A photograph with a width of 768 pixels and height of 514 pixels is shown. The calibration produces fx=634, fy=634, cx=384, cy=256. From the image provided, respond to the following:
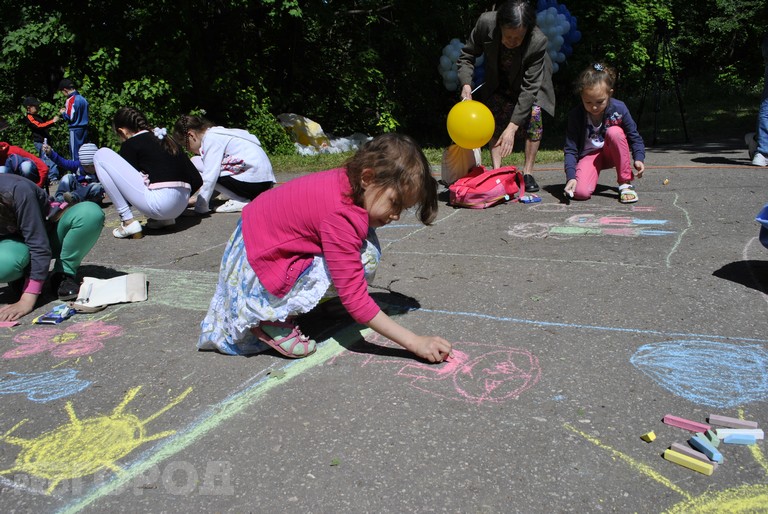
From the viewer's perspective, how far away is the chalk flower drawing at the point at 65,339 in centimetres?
304

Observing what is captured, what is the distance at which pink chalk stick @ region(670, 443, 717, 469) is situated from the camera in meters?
1.93

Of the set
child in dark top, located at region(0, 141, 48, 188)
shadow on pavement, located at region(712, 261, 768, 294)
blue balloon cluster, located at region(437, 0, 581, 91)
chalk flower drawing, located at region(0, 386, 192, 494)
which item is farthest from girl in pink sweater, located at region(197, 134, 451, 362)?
blue balloon cluster, located at region(437, 0, 581, 91)

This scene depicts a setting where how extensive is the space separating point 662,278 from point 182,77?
8.31m

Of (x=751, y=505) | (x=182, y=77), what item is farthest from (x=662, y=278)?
(x=182, y=77)

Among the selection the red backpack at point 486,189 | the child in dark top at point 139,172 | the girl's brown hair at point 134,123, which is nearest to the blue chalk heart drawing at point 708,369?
the red backpack at point 486,189

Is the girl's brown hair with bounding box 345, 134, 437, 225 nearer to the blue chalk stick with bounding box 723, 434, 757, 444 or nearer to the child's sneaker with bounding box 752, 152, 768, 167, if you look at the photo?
the blue chalk stick with bounding box 723, 434, 757, 444

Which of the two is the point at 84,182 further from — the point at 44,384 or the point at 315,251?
the point at 315,251

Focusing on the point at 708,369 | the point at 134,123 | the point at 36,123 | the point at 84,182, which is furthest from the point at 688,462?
the point at 36,123

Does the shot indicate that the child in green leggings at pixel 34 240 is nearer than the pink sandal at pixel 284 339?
No

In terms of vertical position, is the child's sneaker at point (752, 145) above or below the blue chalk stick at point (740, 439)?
above

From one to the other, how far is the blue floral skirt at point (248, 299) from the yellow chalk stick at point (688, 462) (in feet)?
4.59

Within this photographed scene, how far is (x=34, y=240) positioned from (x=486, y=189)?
351cm

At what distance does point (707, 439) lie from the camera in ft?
6.67

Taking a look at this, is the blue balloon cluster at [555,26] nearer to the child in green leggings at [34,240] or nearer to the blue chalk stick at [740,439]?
the child in green leggings at [34,240]
